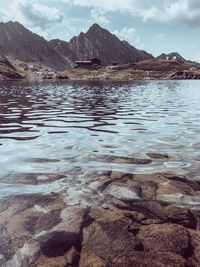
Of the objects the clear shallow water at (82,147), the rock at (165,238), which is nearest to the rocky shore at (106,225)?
the rock at (165,238)

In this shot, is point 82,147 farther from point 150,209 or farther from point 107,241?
point 107,241

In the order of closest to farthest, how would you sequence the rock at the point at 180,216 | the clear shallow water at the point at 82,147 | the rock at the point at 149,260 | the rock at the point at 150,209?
the rock at the point at 149,260
the rock at the point at 180,216
the rock at the point at 150,209
the clear shallow water at the point at 82,147

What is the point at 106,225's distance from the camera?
6430mm

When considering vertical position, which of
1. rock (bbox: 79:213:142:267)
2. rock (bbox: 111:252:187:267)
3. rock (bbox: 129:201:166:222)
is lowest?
rock (bbox: 129:201:166:222)

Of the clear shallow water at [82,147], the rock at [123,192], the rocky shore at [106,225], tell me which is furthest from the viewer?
the clear shallow water at [82,147]

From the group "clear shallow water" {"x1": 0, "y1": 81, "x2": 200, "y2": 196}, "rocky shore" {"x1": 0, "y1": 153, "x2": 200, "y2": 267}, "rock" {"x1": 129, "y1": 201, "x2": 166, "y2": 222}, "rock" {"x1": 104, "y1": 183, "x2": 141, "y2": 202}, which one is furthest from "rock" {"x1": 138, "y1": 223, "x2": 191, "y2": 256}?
"clear shallow water" {"x1": 0, "y1": 81, "x2": 200, "y2": 196}

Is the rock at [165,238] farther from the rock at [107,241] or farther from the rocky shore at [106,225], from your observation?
the rock at [107,241]

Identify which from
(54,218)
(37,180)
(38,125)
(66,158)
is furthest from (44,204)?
(38,125)

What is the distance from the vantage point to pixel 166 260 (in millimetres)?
5277

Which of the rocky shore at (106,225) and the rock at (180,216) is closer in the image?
the rocky shore at (106,225)

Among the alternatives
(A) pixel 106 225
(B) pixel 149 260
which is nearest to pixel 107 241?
(A) pixel 106 225

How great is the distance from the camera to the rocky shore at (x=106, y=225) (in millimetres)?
5352

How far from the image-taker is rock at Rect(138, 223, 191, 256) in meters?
5.59

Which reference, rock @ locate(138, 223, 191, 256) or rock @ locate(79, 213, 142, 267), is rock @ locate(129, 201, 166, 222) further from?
rock @ locate(79, 213, 142, 267)
